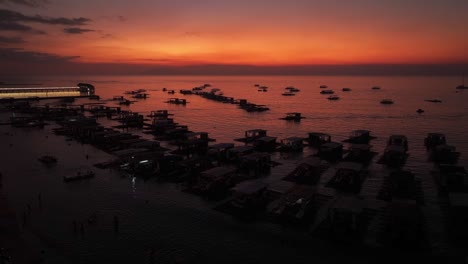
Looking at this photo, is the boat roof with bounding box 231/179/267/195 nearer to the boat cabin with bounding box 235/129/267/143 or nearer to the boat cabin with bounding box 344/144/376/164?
the boat cabin with bounding box 344/144/376/164

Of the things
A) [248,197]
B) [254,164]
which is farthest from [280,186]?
[248,197]

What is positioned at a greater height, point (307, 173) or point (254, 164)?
point (254, 164)

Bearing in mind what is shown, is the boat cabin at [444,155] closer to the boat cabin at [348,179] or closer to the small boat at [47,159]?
the boat cabin at [348,179]

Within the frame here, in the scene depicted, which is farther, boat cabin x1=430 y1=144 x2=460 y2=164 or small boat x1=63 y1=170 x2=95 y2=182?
boat cabin x1=430 y1=144 x2=460 y2=164

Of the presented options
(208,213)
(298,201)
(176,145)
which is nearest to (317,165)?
(298,201)

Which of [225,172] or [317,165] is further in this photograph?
[317,165]

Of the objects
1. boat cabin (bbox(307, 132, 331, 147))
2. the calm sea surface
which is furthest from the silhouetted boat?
boat cabin (bbox(307, 132, 331, 147))

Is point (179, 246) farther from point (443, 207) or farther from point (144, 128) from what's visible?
point (144, 128)

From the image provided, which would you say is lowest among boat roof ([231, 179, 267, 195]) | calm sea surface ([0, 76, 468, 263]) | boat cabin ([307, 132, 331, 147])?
calm sea surface ([0, 76, 468, 263])

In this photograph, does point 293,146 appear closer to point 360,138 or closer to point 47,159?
point 360,138

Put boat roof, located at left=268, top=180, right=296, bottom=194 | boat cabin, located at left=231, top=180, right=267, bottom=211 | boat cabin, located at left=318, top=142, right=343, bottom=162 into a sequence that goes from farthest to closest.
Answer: boat cabin, located at left=318, top=142, right=343, bottom=162 < boat roof, located at left=268, top=180, right=296, bottom=194 < boat cabin, located at left=231, top=180, right=267, bottom=211

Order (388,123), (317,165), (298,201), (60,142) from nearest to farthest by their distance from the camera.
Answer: (298,201) < (317,165) < (60,142) < (388,123)
